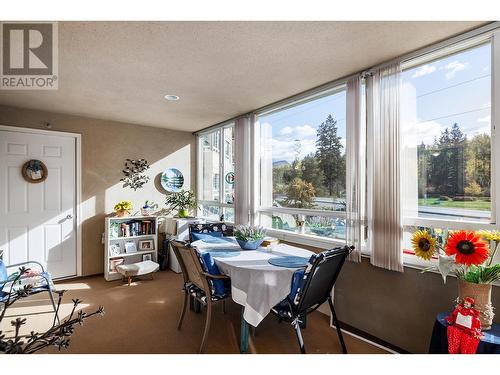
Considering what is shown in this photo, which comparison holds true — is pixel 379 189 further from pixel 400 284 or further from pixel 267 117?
pixel 267 117

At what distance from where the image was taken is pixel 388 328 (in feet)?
7.77

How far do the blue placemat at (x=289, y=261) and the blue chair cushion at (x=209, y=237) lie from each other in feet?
3.13

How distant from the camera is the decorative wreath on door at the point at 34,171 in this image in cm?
381

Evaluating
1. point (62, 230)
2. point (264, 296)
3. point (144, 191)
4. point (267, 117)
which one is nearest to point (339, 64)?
point (267, 117)

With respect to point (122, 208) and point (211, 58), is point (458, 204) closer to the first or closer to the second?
point (211, 58)

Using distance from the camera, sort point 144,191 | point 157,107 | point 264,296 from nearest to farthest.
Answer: point 264,296, point 157,107, point 144,191

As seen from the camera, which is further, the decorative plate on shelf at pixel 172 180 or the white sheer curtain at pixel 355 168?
the decorative plate on shelf at pixel 172 180

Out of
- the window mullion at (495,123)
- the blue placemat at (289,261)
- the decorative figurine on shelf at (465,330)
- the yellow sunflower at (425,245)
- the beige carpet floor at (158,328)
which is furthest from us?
the beige carpet floor at (158,328)

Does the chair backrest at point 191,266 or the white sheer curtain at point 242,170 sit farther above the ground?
the white sheer curtain at point 242,170

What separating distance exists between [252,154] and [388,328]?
8.61 ft

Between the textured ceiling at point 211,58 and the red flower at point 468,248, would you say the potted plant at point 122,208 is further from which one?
the red flower at point 468,248
